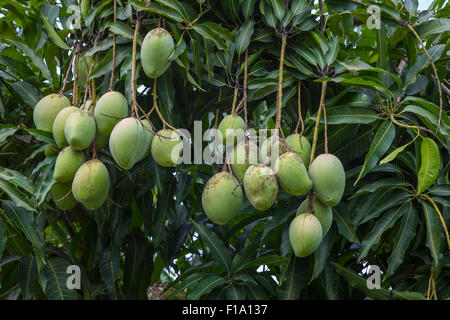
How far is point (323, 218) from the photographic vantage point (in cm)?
107

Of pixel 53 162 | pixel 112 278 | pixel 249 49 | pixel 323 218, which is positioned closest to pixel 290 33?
pixel 249 49

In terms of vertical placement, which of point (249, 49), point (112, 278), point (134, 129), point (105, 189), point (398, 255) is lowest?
point (112, 278)

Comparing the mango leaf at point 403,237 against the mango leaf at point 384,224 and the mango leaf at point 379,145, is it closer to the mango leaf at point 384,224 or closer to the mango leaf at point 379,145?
the mango leaf at point 384,224

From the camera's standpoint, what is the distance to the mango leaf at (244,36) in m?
1.23

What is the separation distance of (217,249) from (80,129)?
1.45ft

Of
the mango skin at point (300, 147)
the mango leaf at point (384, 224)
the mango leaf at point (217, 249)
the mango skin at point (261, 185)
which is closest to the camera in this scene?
the mango skin at point (261, 185)

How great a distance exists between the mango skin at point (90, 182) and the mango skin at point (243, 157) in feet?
0.74

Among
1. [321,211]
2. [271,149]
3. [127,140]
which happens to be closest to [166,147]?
[127,140]

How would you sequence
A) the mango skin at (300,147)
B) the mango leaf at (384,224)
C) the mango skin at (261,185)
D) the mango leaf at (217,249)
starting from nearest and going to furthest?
the mango skin at (261,185) < the mango skin at (300,147) < the mango leaf at (384,224) < the mango leaf at (217,249)

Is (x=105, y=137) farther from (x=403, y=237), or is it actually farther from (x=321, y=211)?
(x=403, y=237)

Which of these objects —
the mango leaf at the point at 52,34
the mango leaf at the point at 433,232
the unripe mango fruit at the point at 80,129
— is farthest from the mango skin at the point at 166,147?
the mango leaf at the point at 433,232
